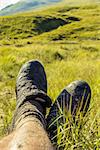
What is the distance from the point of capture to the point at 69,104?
15.3 feet

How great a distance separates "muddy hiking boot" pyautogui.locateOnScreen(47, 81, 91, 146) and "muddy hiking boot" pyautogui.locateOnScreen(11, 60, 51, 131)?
0.40 feet

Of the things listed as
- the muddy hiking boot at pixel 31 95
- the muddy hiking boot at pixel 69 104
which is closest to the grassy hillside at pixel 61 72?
the muddy hiking boot at pixel 69 104

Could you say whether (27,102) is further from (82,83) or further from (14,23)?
(14,23)

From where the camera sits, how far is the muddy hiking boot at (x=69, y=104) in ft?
13.7

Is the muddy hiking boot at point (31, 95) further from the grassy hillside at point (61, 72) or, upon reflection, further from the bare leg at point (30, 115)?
the grassy hillside at point (61, 72)

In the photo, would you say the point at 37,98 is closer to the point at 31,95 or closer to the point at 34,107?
the point at 31,95

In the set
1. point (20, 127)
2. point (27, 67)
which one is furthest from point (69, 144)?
point (27, 67)

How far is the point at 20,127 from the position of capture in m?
3.46

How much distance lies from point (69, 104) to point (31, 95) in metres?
0.44

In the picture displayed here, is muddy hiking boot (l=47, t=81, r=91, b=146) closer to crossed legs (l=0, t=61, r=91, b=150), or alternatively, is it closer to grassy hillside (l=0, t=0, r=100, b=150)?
crossed legs (l=0, t=61, r=91, b=150)

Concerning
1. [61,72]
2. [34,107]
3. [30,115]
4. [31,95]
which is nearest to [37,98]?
[31,95]

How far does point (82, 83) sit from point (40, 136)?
2.13m

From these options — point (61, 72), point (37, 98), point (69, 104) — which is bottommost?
point (61, 72)

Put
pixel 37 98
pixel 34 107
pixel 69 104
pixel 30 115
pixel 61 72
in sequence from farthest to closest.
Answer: pixel 61 72 → pixel 69 104 → pixel 37 98 → pixel 34 107 → pixel 30 115
